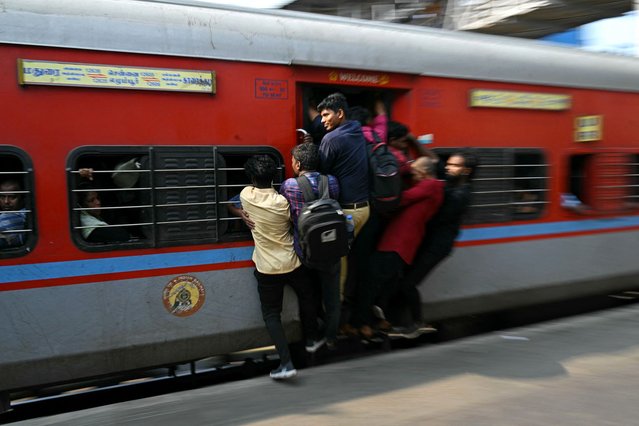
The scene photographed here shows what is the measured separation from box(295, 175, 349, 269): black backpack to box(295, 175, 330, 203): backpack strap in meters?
0.04

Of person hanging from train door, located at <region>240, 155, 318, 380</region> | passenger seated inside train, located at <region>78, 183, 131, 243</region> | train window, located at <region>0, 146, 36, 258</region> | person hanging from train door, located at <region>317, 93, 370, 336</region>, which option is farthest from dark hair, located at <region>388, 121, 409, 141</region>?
train window, located at <region>0, 146, 36, 258</region>

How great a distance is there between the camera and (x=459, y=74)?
191 inches

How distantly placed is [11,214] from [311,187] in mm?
1946

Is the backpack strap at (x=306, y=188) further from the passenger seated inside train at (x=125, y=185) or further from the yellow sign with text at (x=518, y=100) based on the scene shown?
the yellow sign with text at (x=518, y=100)

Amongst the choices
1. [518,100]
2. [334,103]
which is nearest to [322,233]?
[334,103]

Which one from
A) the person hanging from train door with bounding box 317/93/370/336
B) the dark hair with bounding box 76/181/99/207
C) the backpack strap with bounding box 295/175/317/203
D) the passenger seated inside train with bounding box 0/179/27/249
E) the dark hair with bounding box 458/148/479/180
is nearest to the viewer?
the passenger seated inside train with bounding box 0/179/27/249

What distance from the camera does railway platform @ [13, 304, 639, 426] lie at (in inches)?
130

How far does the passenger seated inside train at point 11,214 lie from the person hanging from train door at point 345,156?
2.07 meters

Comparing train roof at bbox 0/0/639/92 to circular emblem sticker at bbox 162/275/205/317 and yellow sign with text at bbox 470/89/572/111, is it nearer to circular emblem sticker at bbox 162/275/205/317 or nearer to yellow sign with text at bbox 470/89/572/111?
yellow sign with text at bbox 470/89/572/111

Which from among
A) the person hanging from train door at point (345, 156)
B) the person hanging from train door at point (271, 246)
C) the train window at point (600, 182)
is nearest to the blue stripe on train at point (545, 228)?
the train window at point (600, 182)

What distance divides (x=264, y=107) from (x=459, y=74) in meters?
2.00

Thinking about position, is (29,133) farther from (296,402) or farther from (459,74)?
(459,74)

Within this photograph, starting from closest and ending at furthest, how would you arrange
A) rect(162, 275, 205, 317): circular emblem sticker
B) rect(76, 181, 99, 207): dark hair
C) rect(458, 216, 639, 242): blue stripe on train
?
1. rect(76, 181, 99, 207): dark hair
2. rect(162, 275, 205, 317): circular emblem sticker
3. rect(458, 216, 639, 242): blue stripe on train

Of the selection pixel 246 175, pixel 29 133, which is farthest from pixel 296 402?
pixel 29 133
